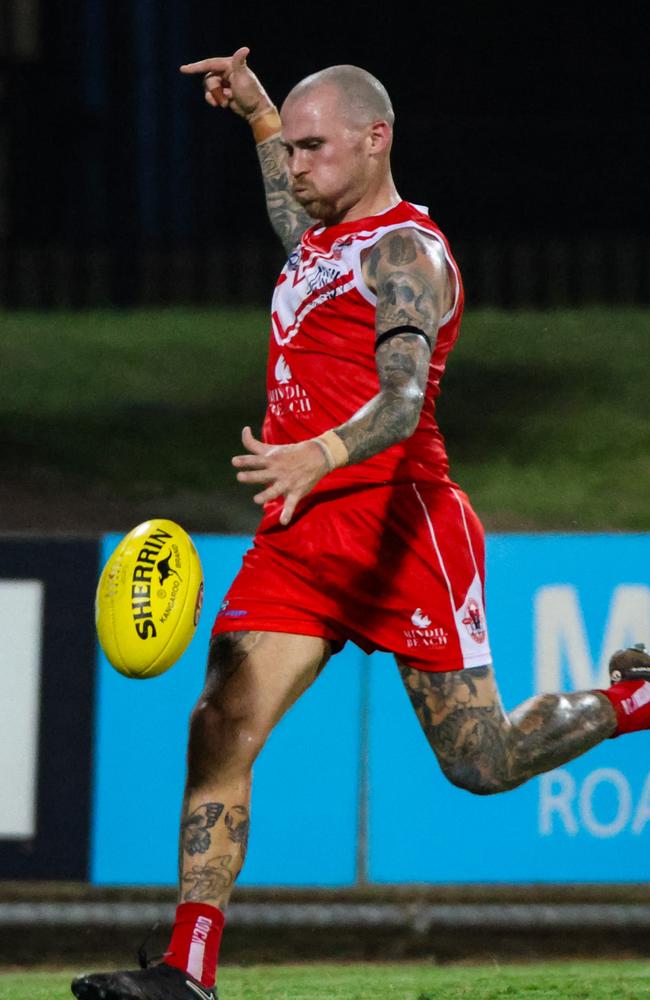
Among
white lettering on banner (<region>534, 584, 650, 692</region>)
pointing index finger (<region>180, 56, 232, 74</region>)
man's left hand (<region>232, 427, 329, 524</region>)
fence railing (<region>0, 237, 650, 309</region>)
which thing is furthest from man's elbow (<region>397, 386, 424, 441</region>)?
fence railing (<region>0, 237, 650, 309</region>)

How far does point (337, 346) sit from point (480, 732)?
110cm

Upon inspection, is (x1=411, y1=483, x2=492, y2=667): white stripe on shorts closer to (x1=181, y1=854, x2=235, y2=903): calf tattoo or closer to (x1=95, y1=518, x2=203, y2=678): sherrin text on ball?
(x1=95, y1=518, x2=203, y2=678): sherrin text on ball

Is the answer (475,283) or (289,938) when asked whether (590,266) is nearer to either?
(475,283)

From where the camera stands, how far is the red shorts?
491cm

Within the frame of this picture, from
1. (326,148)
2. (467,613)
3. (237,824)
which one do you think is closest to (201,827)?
(237,824)

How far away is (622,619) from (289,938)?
174 cm

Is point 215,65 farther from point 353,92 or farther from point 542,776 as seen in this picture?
point 542,776

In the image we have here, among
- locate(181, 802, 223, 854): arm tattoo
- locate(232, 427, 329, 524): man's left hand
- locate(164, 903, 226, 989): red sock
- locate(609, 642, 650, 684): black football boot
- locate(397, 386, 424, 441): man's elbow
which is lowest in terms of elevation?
locate(164, 903, 226, 989): red sock

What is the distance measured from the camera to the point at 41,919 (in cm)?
669

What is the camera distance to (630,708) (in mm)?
5445

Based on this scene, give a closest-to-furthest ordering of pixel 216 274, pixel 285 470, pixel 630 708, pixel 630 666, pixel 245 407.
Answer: pixel 285 470, pixel 630 708, pixel 630 666, pixel 245 407, pixel 216 274

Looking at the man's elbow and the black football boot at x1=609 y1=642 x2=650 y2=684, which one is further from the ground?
the man's elbow

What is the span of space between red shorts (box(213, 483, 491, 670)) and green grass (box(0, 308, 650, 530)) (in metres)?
6.57

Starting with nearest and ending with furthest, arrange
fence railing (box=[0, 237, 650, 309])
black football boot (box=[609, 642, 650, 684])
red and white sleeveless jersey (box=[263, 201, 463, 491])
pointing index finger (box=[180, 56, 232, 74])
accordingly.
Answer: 1. red and white sleeveless jersey (box=[263, 201, 463, 491])
2. black football boot (box=[609, 642, 650, 684])
3. pointing index finger (box=[180, 56, 232, 74])
4. fence railing (box=[0, 237, 650, 309])
